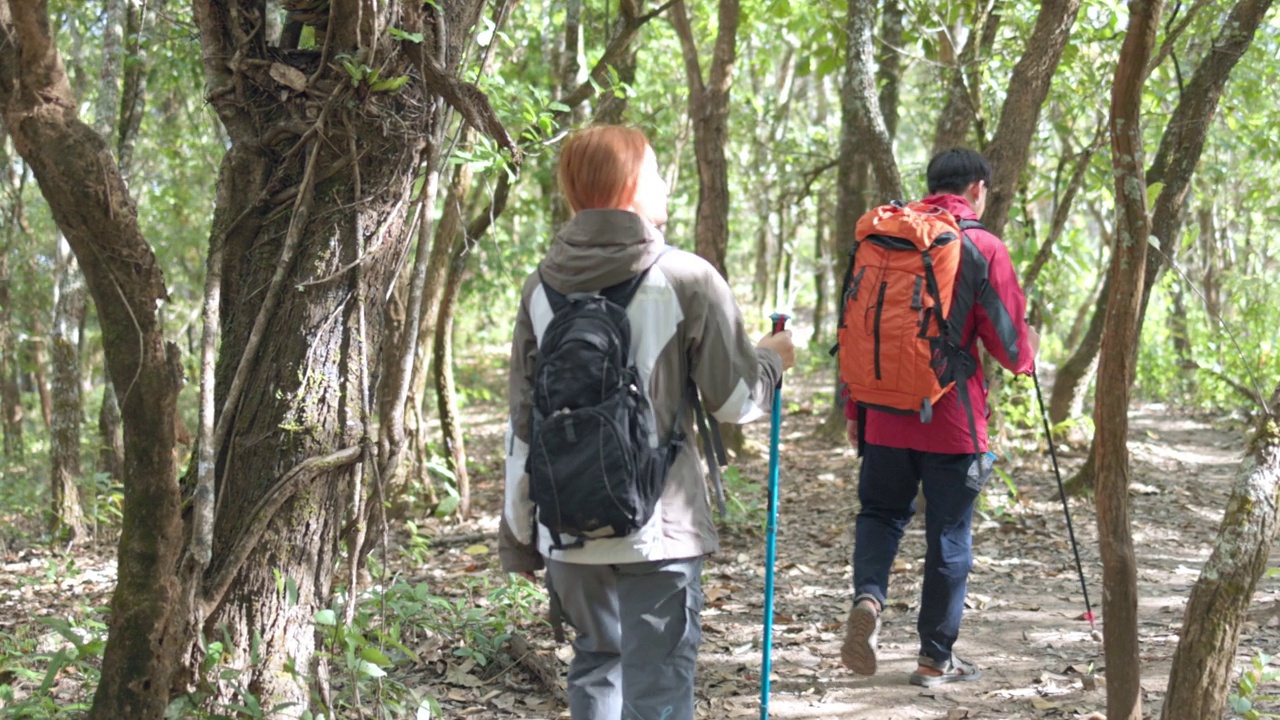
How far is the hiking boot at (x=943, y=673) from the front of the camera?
13.8 ft

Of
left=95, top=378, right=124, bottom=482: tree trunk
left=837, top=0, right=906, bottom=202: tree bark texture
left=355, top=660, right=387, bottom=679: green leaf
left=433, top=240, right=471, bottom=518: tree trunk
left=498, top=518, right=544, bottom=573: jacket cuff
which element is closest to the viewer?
left=498, top=518, right=544, bottom=573: jacket cuff

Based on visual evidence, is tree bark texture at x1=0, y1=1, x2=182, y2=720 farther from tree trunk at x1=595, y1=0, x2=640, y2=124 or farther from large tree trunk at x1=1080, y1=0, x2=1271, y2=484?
large tree trunk at x1=1080, y1=0, x2=1271, y2=484

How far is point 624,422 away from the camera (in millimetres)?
2594

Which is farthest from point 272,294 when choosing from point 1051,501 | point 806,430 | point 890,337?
point 806,430

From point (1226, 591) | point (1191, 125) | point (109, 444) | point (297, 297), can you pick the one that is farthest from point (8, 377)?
point (1226, 591)

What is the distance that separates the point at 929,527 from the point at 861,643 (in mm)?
539

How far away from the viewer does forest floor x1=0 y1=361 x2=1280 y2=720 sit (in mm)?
→ 4113

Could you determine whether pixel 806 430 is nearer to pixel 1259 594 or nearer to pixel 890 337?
pixel 1259 594

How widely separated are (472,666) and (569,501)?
1.98 meters

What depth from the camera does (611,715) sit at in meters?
2.86

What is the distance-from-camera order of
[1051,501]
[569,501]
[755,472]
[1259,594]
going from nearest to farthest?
[569,501]
[1259,594]
[1051,501]
[755,472]

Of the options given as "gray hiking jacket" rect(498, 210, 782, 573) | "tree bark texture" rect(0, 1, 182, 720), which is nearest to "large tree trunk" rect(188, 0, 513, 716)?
"tree bark texture" rect(0, 1, 182, 720)

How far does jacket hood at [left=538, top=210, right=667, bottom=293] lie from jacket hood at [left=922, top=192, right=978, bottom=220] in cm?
178

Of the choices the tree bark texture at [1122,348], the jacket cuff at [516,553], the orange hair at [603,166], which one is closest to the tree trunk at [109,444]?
the jacket cuff at [516,553]
